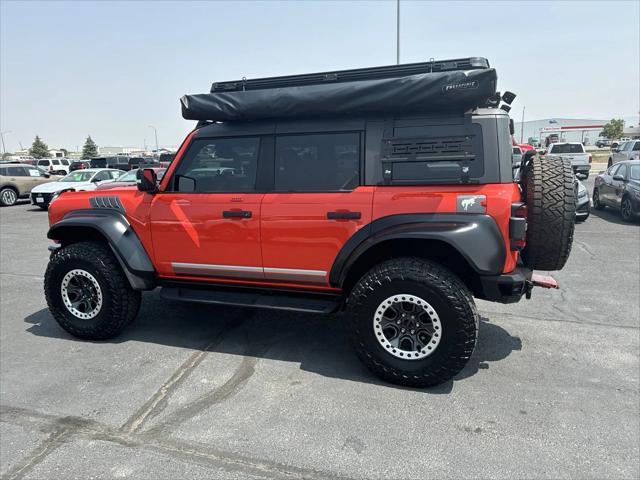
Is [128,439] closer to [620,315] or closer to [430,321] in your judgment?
[430,321]

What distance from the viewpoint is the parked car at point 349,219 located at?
10.4 ft

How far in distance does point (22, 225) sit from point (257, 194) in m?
11.6

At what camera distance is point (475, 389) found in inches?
130

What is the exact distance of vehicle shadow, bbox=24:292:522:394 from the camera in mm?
3727

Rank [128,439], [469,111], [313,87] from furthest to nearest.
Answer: [313,87] → [469,111] → [128,439]

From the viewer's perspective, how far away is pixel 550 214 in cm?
324

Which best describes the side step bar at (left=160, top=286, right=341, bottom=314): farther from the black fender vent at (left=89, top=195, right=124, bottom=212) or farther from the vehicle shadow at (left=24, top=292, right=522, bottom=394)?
the black fender vent at (left=89, top=195, right=124, bottom=212)

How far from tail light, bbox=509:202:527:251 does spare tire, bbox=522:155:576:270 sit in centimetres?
24

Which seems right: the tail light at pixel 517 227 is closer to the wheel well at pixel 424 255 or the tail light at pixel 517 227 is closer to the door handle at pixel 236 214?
the wheel well at pixel 424 255

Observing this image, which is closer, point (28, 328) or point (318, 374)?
point (318, 374)

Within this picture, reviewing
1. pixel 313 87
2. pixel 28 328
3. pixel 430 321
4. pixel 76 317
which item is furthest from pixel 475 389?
pixel 28 328

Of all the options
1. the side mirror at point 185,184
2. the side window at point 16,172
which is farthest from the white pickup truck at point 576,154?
the side window at point 16,172

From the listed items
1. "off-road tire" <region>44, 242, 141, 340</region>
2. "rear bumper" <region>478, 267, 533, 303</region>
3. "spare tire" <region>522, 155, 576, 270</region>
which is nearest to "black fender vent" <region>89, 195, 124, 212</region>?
"off-road tire" <region>44, 242, 141, 340</region>

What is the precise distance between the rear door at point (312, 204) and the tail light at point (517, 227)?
1.01 m
